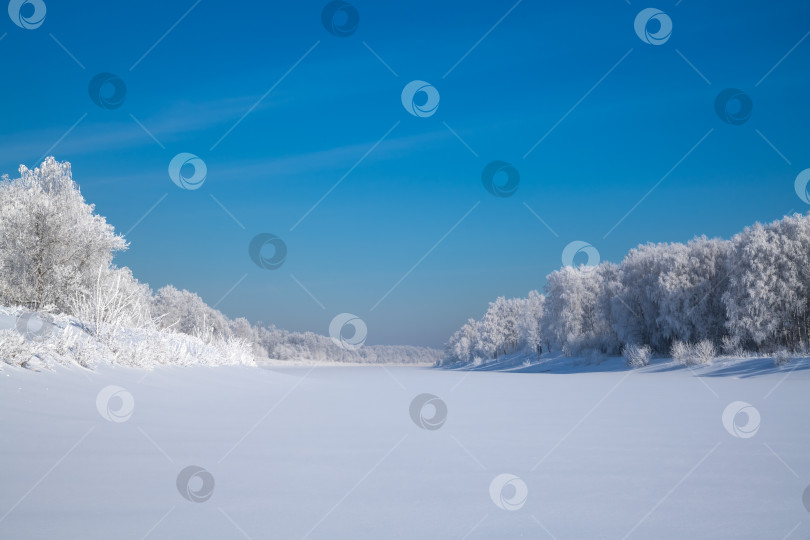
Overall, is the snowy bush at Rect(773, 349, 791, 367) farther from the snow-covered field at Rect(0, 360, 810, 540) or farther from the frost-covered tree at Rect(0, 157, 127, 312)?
the frost-covered tree at Rect(0, 157, 127, 312)

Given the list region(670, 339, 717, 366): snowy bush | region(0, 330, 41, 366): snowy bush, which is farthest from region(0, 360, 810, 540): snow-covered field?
region(670, 339, 717, 366): snowy bush

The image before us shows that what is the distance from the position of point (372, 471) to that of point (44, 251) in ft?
53.6

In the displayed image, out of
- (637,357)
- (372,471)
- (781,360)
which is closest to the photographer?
(372,471)

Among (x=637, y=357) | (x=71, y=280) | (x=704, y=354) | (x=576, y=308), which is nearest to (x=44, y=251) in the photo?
(x=71, y=280)

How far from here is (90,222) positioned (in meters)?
17.6

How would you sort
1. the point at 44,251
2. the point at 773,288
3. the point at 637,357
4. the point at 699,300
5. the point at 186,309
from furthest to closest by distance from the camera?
the point at 186,309
the point at 699,300
the point at 637,357
the point at 773,288
the point at 44,251

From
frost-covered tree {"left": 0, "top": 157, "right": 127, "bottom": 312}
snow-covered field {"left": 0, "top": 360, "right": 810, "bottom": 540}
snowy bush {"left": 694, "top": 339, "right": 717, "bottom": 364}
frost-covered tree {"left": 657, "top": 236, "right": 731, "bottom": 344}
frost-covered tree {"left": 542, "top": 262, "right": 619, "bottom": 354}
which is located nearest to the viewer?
snow-covered field {"left": 0, "top": 360, "right": 810, "bottom": 540}

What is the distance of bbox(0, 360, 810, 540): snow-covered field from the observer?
8.86 ft

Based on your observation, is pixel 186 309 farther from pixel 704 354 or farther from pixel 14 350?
pixel 14 350

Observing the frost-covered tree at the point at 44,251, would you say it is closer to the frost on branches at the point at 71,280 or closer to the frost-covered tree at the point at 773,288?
the frost on branches at the point at 71,280

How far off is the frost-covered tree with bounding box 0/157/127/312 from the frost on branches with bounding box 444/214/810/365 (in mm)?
24801

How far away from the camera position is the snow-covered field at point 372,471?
270cm

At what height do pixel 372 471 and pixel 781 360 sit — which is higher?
pixel 372 471

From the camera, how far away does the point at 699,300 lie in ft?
104
